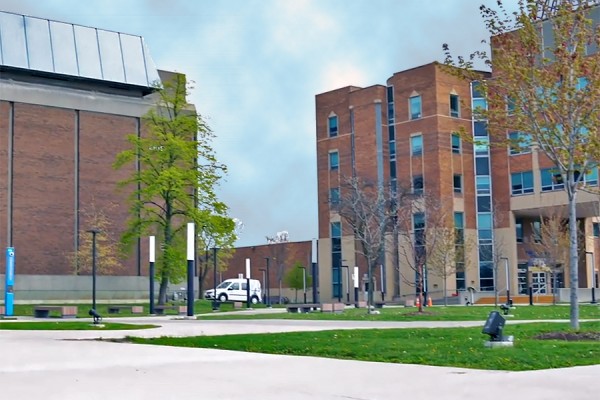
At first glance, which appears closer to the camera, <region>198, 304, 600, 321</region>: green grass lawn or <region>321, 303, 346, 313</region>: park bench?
<region>198, 304, 600, 321</region>: green grass lawn

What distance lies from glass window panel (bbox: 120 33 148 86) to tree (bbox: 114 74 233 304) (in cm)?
1373

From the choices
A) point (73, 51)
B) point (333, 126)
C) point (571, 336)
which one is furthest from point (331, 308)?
point (333, 126)

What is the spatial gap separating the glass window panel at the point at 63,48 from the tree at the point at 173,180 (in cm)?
1299

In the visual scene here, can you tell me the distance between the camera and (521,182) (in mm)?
73875

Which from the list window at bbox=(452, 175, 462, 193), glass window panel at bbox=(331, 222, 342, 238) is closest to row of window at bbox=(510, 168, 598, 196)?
window at bbox=(452, 175, 462, 193)

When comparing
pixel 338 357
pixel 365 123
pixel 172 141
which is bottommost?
pixel 338 357

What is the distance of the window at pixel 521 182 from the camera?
7316 centimetres

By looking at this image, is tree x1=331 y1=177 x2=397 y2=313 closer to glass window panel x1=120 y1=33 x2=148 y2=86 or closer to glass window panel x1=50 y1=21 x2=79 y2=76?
glass window panel x1=120 y1=33 x2=148 y2=86

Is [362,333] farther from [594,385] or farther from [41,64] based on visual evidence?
[41,64]

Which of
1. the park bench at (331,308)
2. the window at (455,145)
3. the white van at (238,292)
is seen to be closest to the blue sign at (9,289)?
the park bench at (331,308)

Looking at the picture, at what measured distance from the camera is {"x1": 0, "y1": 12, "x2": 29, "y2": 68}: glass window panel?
5922 cm

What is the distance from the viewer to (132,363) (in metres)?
14.2

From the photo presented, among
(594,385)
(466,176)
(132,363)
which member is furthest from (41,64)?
(594,385)

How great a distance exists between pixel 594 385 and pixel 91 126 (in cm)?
5490
